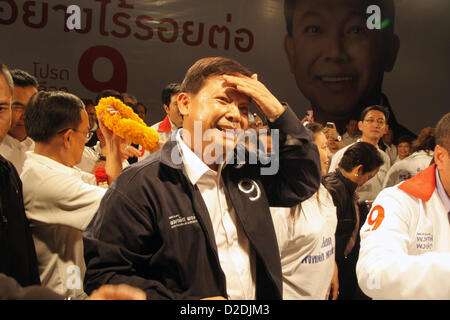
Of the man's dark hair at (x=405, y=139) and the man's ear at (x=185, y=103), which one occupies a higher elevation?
the man's ear at (x=185, y=103)

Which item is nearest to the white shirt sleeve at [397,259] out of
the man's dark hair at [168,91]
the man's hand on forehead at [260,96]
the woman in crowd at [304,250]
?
the woman in crowd at [304,250]

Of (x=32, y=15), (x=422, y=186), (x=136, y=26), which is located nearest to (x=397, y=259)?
(x=422, y=186)

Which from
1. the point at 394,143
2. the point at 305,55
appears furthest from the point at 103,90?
the point at 394,143

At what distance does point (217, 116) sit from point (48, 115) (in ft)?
2.05

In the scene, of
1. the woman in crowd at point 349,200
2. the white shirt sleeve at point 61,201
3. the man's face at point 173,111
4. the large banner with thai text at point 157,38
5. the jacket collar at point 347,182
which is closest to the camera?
the white shirt sleeve at point 61,201

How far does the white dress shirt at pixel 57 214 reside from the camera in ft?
4.09

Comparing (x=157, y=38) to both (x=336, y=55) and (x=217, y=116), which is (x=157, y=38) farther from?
(x=336, y=55)

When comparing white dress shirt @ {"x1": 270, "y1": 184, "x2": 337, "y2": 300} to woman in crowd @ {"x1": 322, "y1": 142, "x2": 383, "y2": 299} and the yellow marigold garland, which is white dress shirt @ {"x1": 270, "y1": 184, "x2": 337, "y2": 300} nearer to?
woman in crowd @ {"x1": 322, "y1": 142, "x2": 383, "y2": 299}

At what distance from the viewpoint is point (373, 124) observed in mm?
2277

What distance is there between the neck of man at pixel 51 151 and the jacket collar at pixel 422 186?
1143 mm

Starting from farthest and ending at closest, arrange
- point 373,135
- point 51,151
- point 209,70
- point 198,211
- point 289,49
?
point 373,135 → point 289,49 → point 51,151 → point 209,70 → point 198,211

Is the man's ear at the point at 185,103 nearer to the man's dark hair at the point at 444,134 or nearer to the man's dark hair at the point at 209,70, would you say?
the man's dark hair at the point at 209,70

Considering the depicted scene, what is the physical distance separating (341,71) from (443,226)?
48.8 inches

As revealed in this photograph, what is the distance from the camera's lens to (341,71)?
225cm
